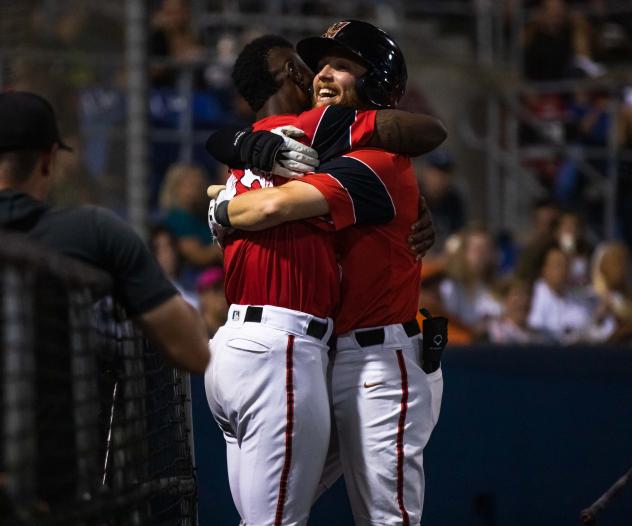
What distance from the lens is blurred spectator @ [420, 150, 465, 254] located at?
1132 centimetres

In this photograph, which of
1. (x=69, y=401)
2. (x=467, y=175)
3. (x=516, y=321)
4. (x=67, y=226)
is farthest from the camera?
(x=467, y=175)

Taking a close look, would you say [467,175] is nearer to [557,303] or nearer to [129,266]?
[557,303]

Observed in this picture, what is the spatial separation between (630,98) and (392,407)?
25.7ft

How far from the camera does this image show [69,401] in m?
3.48

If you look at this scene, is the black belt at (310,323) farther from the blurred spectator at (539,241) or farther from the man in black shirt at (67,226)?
the blurred spectator at (539,241)

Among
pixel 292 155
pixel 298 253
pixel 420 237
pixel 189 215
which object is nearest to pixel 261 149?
pixel 292 155

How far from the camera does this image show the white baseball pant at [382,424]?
428cm

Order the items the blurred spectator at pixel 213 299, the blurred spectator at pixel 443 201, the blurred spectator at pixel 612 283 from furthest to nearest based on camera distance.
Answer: the blurred spectator at pixel 443 201 < the blurred spectator at pixel 612 283 < the blurred spectator at pixel 213 299

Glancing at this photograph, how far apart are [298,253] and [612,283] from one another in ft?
19.0

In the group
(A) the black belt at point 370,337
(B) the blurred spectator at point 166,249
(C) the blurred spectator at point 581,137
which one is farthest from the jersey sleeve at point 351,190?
(C) the blurred spectator at point 581,137

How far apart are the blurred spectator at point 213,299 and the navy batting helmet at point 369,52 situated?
148 inches

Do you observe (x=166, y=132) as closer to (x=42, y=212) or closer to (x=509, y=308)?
(x=509, y=308)

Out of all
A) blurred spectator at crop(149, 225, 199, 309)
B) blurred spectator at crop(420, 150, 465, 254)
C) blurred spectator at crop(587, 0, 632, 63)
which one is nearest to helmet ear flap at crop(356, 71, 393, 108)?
blurred spectator at crop(149, 225, 199, 309)

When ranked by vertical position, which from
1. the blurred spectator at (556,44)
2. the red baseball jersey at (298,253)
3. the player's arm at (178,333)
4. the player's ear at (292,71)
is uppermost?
the blurred spectator at (556,44)
